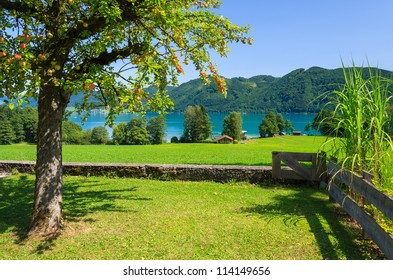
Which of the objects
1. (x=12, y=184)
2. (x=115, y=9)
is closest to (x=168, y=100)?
(x=115, y=9)

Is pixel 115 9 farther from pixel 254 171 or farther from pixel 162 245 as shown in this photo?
pixel 254 171

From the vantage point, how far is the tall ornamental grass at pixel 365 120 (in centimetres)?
616

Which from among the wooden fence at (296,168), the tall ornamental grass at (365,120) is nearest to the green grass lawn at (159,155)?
the wooden fence at (296,168)

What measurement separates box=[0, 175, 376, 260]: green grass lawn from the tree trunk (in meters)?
0.45

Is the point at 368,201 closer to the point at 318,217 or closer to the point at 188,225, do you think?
the point at 318,217

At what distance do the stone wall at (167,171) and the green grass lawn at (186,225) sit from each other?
0.85 m

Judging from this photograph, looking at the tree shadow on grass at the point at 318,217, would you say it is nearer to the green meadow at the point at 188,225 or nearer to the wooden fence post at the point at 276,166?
the green meadow at the point at 188,225

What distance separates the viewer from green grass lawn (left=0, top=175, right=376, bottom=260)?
19.1 ft

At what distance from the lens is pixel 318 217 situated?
25.2 feet

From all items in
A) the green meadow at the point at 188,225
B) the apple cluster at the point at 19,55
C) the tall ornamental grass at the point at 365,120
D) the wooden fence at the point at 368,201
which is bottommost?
the green meadow at the point at 188,225

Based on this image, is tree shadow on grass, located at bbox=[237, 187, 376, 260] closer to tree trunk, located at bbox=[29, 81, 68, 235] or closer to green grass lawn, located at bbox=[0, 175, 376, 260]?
green grass lawn, located at bbox=[0, 175, 376, 260]

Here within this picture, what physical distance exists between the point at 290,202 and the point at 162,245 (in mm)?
4481

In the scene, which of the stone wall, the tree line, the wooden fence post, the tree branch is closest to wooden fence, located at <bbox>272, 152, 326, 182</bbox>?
the wooden fence post

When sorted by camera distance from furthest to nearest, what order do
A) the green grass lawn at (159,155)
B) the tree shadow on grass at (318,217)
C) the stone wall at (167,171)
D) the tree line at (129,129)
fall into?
the tree line at (129,129) → the green grass lawn at (159,155) → the stone wall at (167,171) → the tree shadow on grass at (318,217)
